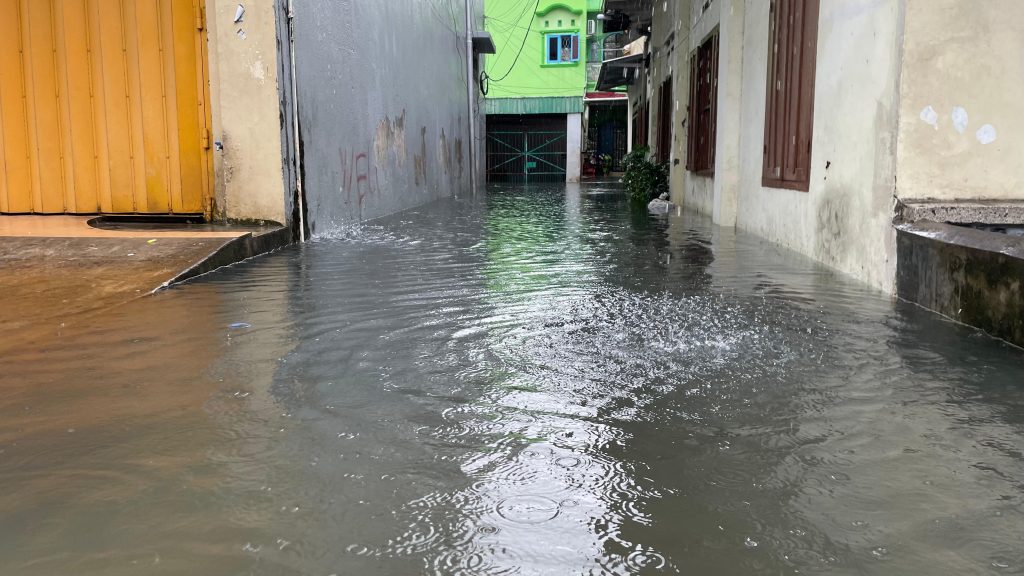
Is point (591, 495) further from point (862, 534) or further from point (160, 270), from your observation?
point (160, 270)

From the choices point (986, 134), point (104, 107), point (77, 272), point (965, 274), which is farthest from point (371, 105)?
point (965, 274)

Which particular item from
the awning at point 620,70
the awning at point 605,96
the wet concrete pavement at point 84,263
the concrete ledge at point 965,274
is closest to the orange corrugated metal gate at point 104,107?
the wet concrete pavement at point 84,263

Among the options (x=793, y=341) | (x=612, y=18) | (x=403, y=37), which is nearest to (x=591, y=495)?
(x=793, y=341)

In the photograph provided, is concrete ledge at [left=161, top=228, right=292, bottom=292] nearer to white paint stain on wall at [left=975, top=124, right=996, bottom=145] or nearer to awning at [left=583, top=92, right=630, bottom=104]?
white paint stain on wall at [left=975, top=124, right=996, bottom=145]

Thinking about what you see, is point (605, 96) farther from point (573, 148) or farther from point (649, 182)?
point (649, 182)

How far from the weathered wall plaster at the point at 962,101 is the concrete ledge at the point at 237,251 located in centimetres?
466

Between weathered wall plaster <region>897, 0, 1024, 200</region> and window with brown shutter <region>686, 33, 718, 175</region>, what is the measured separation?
573 centimetres

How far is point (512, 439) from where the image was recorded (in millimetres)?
2355

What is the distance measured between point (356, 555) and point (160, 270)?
4151 mm

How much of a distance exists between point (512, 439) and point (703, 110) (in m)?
10.1

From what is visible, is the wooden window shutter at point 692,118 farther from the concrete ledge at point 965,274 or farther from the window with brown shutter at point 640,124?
the concrete ledge at point 965,274

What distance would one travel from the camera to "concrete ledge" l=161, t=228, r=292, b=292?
5.34m

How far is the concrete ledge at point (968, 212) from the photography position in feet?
14.5

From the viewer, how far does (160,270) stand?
5.21 meters
